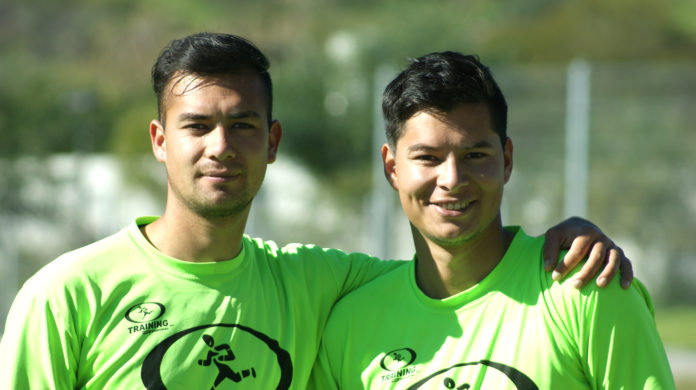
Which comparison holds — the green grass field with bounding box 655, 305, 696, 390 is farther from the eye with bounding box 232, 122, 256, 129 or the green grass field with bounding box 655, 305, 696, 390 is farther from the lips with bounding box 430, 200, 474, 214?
the eye with bounding box 232, 122, 256, 129

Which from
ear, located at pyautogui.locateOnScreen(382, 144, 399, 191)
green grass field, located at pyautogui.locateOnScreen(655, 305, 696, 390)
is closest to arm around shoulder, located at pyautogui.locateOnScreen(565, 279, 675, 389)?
ear, located at pyautogui.locateOnScreen(382, 144, 399, 191)

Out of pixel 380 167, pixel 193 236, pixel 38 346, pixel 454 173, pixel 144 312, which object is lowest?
pixel 38 346

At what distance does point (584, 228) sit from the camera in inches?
124

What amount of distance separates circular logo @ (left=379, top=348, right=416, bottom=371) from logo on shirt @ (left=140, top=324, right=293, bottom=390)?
0.38 meters

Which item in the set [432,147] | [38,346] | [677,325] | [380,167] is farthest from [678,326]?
[38,346]

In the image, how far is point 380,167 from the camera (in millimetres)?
13031

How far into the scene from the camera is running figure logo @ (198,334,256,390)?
9.86ft

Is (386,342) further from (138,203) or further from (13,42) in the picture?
(13,42)

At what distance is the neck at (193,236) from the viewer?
318 centimetres

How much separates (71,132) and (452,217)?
35882 millimetres

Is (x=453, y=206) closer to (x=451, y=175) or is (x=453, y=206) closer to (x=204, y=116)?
(x=451, y=175)

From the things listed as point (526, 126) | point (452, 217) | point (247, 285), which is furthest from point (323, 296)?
point (526, 126)

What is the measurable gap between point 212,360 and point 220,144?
2.37ft

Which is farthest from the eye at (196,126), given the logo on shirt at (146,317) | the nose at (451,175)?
the nose at (451,175)
